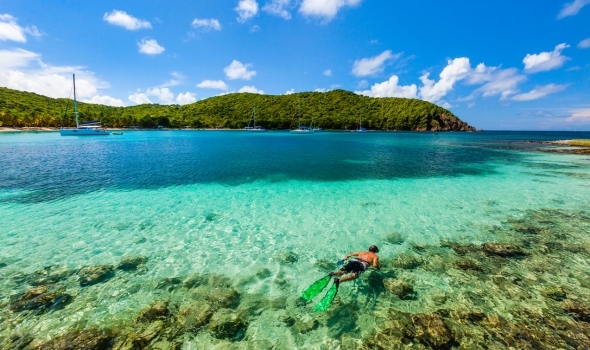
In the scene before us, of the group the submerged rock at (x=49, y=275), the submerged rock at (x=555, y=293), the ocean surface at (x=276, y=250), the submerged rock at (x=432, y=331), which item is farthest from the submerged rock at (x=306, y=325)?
the submerged rock at (x=49, y=275)

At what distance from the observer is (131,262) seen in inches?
374

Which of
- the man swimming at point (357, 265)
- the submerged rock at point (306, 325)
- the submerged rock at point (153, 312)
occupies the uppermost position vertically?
the man swimming at point (357, 265)

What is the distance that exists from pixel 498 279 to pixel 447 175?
21956 mm

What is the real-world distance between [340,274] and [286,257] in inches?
99.3

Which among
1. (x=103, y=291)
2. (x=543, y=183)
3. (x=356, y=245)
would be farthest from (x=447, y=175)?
(x=103, y=291)

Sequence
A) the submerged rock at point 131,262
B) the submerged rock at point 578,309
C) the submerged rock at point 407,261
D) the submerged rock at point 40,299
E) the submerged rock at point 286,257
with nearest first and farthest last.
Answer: the submerged rock at point 578,309
the submerged rock at point 40,299
the submerged rock at point 131,262
the submerged rock at point 407,261
the submerged rock at point 286,257

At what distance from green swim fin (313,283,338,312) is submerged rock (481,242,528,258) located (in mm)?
7447

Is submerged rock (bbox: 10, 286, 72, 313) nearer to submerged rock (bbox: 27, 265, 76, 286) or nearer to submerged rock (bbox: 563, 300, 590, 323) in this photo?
submerged rock (bbox: 27, 265, 76, 286)

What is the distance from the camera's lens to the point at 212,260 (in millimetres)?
9891

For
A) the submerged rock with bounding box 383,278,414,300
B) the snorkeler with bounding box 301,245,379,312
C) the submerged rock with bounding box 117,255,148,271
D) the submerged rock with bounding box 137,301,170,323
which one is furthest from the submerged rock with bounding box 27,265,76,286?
the submerged rock with bounding box 383,278,414,300

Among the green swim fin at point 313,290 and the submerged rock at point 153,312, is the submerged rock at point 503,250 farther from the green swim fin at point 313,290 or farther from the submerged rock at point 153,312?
the submerged rock at point 153,312

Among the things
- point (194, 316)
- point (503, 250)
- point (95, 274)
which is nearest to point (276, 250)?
point (194, 316)

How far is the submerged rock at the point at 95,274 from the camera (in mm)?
8328

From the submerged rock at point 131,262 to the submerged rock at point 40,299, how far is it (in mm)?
1689
